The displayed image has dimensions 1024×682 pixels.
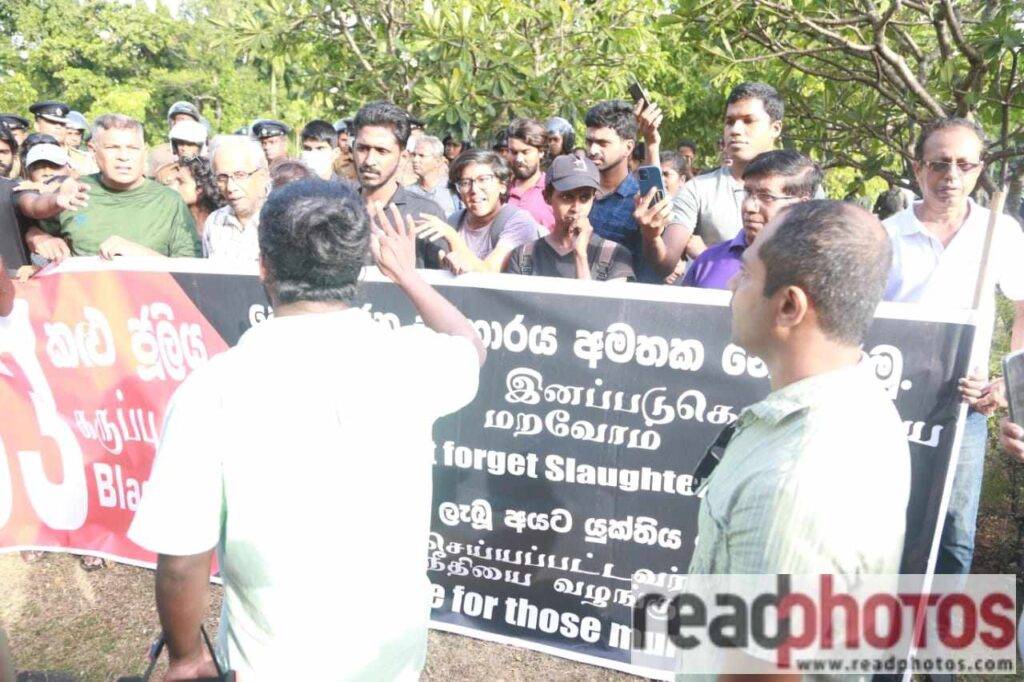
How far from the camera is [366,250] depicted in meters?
1.91

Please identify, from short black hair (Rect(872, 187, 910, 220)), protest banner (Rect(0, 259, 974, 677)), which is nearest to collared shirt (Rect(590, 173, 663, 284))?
protest banner (Rect(0, 259, 974, 677))

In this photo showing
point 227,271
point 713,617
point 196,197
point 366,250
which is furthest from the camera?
point 196,197

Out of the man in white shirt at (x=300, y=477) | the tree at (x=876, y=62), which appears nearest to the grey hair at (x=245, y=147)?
the tree at (x=876, y=62)

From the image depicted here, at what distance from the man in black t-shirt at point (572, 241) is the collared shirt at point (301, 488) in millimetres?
1893

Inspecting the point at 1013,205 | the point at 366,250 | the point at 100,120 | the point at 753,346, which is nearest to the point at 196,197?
the point at 100,120

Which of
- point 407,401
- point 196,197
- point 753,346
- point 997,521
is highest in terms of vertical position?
point 196,197

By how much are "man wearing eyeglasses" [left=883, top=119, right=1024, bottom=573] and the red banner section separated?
9.40 feet

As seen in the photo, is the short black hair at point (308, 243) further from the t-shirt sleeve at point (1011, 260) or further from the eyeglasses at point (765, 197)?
the t-shirt sleeve at point (1011, 260)

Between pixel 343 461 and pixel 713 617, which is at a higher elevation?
pixel 343 461

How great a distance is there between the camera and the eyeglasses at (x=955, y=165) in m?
3.19

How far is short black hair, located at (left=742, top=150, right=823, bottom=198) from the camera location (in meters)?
3.26

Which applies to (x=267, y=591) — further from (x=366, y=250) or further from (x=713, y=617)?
(x=713, y=617)

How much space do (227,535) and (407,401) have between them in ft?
1.50

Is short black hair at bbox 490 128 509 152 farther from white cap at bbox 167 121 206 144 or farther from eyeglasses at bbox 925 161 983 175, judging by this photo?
eyeglasses at bbox 925 161 983 175
